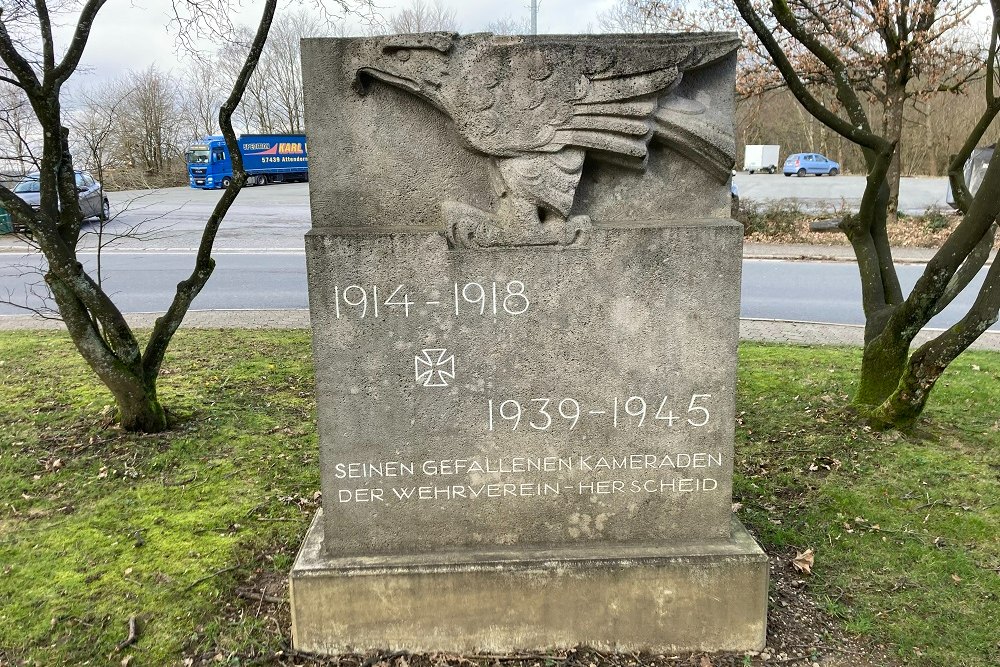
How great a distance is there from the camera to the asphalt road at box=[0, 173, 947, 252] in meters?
17.9

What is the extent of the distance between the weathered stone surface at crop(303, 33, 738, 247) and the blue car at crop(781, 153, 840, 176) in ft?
151

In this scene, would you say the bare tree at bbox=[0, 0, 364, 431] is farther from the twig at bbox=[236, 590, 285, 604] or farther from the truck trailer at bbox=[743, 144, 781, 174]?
the truck trailer at bbox=[743, 144, 781, 174]

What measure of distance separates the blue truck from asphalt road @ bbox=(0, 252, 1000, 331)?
21.4 m

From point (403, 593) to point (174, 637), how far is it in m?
1.15

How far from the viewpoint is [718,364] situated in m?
3.33

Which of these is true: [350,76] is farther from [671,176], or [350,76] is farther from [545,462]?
[545,462]

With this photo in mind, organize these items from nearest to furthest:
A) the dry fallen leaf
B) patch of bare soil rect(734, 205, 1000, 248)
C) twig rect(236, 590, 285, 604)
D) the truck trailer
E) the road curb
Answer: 1. twig rect(236, 590, 285, 604)
2. the dry fallen leaf
3. the road curb
4. patch of bare soil rect(734, 205, 1000, 248)
5. the truck trailer

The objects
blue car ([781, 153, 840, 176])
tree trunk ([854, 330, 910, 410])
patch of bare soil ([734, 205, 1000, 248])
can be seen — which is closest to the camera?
tree trunk ([854, 330, 910, 410])

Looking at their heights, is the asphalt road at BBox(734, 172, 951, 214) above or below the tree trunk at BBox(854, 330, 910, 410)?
above

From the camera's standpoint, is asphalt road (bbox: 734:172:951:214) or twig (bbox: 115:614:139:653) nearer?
twig (bbox: 115:614:139:653)

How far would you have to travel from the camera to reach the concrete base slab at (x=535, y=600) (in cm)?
337

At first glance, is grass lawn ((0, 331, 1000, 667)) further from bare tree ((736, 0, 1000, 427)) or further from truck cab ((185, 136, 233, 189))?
truck cab ((185, 136, 233, 189))

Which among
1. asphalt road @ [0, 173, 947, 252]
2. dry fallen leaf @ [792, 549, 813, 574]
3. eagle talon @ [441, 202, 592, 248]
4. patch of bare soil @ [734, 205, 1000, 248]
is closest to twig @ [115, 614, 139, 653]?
eagle talon @ [441, 202, 592, 248]

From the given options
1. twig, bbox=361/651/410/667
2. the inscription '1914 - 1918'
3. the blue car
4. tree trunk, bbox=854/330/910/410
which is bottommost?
twig, bbox=361/651/410/667
